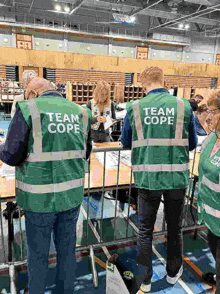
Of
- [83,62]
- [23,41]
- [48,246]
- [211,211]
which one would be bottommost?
[48,246]

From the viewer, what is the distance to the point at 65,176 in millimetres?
1557

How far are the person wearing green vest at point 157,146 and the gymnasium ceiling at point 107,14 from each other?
41.4ft

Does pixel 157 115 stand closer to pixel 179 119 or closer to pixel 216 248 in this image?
pixel 179 119

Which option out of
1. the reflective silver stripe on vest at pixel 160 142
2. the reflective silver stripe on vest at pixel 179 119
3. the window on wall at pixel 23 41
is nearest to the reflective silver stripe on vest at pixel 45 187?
the reflective silver stripe on vest at pixel 160 142

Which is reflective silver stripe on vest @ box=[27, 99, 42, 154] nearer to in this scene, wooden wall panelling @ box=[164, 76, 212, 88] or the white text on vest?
the white text on vest

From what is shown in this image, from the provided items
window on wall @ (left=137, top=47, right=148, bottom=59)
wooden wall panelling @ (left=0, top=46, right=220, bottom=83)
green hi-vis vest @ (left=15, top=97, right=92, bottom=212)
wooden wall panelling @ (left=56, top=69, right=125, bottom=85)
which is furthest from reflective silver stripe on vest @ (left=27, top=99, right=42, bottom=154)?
window on wall @ (left=137, top=47, right=148, bottom=59)

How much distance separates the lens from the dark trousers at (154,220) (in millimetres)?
1926

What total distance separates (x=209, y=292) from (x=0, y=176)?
2202 millimetres

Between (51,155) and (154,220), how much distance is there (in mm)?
1043

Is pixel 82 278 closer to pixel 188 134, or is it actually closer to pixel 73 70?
pixel 188 134

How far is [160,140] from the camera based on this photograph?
5.97 ft

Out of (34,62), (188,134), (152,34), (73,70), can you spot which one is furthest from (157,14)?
(188,134)

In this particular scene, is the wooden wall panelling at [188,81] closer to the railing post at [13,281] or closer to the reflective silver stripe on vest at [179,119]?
the reflective silver stripe on vest at [179,119]

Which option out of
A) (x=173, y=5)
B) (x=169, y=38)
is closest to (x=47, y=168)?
(x=173, y=5)
